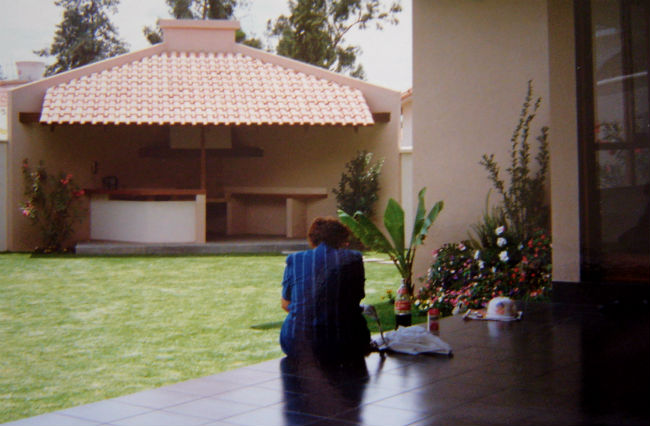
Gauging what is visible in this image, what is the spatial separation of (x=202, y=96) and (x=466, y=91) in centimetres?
929

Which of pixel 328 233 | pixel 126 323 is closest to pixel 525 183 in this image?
pixel 328 233

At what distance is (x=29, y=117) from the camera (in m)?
17.6

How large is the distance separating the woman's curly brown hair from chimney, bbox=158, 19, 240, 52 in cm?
1566

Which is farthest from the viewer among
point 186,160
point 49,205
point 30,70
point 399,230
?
point 30,70

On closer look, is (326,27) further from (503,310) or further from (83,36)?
(503,310)

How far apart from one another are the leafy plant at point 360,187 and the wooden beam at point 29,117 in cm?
694

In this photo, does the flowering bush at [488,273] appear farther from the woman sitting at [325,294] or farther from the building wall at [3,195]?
the building wall at [3,195]

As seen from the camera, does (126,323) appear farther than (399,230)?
No

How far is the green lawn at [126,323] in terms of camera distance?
6.57 meters

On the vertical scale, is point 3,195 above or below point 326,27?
below

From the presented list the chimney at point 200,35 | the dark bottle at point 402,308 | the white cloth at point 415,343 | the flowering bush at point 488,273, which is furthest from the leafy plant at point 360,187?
the white cloth at point 415,343

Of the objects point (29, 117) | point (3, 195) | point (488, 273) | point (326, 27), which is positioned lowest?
point (488, 273)

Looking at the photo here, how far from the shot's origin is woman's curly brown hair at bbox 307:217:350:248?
18.8 ft

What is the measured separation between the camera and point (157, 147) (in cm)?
A: 1933
